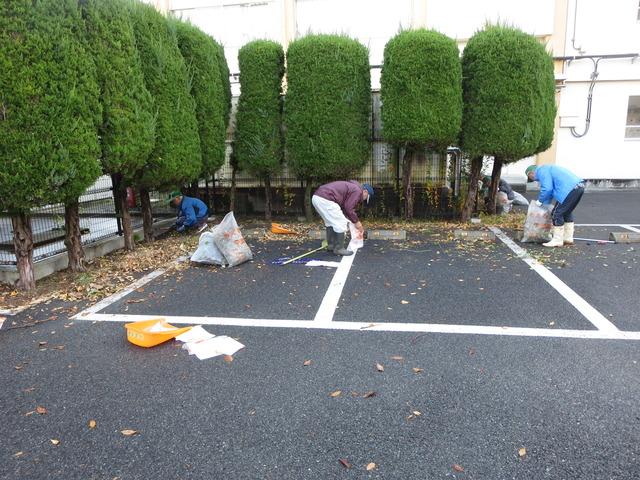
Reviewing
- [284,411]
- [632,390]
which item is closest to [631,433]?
[632,390]

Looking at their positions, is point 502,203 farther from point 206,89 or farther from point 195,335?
point 195,335

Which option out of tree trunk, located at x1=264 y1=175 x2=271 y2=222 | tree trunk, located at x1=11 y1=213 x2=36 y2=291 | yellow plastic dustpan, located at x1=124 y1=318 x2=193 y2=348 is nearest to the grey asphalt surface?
yellow plastic dustpan, located at x1=124 y1=318 x2=193 y2=348

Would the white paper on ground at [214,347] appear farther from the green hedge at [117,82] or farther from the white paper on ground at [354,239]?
the white paper on ground at [354,239]

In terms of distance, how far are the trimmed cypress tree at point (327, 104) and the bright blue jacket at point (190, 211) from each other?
2317mm

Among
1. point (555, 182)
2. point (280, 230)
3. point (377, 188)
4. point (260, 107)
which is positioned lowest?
point (280, 230)

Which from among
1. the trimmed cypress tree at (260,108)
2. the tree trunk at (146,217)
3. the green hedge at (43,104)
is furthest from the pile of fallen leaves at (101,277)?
the trimmed cypress tree at (260,108)

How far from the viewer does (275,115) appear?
9.03 meters

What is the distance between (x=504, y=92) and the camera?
791cm

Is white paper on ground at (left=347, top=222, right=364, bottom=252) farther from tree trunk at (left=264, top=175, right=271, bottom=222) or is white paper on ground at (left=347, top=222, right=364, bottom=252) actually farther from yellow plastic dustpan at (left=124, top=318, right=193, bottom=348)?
yellow plastic dustpan at (left=124, top=318, right=193, bottom=348)

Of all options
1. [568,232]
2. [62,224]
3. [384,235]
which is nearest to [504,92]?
[568,232]

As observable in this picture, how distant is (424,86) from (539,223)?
3.20 meters

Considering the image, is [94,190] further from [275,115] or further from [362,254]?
[362,254]

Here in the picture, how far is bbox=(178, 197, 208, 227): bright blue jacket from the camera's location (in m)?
8.91

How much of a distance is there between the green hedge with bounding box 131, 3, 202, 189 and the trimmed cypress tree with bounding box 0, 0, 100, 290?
59.1 inches
